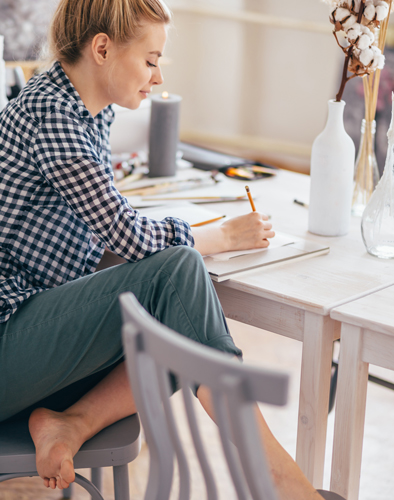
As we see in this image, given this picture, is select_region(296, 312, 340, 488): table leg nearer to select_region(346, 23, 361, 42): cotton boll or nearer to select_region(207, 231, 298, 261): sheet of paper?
select_region(207, 231, 298, 261): sheet of paper

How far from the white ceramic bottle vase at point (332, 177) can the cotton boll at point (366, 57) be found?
8cm

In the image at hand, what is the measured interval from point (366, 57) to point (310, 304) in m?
0.52

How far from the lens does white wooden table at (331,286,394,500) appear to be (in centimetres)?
93

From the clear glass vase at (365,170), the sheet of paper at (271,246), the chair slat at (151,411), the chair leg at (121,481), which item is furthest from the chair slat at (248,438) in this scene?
the clear glass vase at (365,170)

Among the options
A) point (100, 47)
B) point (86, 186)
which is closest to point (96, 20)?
point (100, 47)

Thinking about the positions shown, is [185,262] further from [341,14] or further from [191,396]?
[341,14]

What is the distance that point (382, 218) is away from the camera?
115cm

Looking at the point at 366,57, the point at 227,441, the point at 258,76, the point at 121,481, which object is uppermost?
the point at 366,57

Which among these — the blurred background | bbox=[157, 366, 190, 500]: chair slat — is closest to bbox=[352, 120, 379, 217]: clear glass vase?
bbox=[157, 366, 190, 500]: chair slat

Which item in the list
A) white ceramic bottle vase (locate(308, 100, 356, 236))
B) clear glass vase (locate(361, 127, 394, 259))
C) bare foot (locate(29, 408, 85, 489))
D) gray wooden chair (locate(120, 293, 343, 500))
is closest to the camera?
gray wooden chair (locate(120, 293, 343, 500))

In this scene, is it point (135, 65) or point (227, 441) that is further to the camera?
point (135, 65)

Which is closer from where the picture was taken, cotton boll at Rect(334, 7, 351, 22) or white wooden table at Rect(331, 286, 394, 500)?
white wooden table at Rect(331, 286, 394, 500)

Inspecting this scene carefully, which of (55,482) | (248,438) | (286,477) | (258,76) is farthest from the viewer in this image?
(258,76)

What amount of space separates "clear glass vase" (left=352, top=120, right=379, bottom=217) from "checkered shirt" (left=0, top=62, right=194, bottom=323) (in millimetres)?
503
